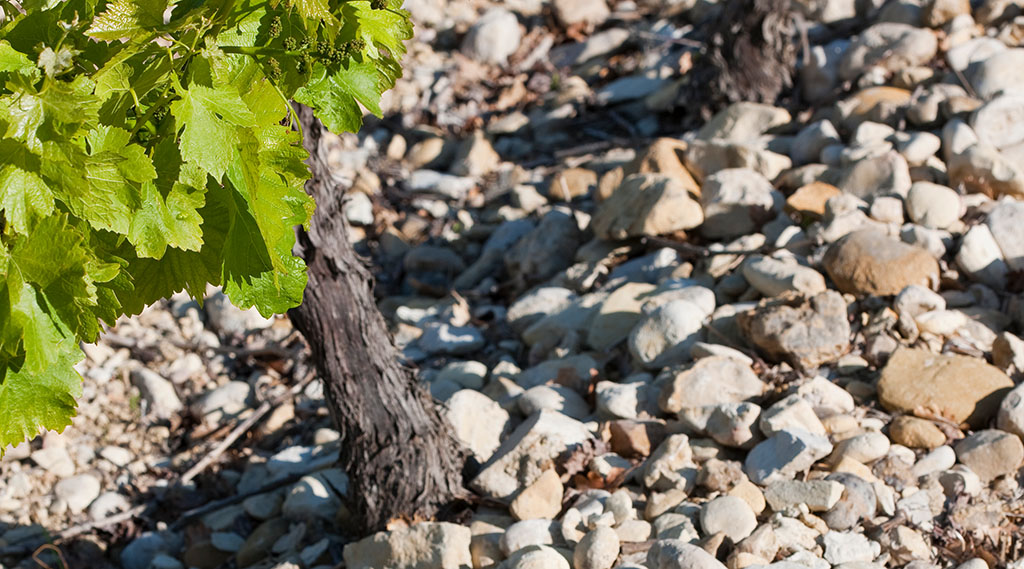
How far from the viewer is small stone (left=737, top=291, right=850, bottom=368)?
11.8ft

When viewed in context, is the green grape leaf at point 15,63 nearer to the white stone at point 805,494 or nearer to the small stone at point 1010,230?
the white stone at point 805,494

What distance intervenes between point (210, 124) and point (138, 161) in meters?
0.13

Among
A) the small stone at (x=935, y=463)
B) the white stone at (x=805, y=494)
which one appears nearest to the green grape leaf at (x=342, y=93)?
the white stone at (x=805, y=494)

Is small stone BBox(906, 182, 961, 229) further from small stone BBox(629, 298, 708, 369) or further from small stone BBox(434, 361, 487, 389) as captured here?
small stone BBox(434, 361, 487, 389)

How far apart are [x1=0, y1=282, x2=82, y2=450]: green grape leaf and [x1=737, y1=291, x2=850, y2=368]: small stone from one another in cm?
255

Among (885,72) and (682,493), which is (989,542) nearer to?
(682,493)

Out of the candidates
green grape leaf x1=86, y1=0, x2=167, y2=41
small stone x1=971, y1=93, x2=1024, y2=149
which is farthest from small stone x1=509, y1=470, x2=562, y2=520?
small stone x1=971, y1=93, x2=1024, y2=149

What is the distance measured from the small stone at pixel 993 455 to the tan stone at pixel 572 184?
115 inches

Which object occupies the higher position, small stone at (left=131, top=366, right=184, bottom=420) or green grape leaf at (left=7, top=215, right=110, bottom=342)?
green grape leaf at (left=7, top=215, right=110, bottom=342)

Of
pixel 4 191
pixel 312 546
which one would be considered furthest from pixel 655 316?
pixel 4 191

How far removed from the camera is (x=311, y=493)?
12.4ft

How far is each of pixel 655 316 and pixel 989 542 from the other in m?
1.48

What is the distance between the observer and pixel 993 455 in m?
3.09

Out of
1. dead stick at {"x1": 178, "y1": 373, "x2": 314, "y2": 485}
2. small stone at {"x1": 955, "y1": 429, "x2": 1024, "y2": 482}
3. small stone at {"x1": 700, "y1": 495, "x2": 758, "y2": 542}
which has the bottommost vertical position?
small stone at {"x1": 955, "y1": 429, "x2": 1024, "y2": 482}
